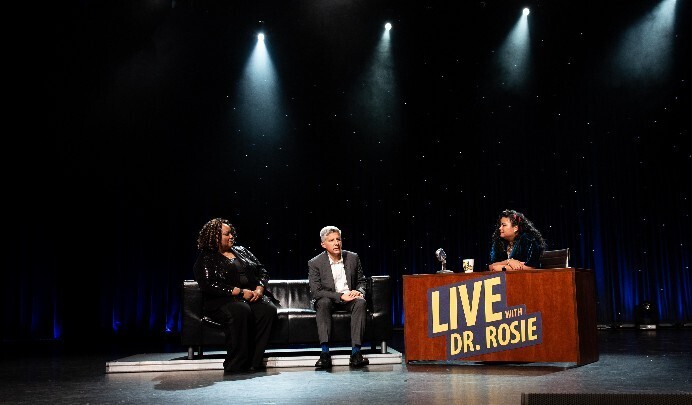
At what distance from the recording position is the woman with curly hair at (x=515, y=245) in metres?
4.93

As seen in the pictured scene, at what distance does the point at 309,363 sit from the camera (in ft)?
16.5

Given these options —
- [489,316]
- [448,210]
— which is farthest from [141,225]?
[489,316]

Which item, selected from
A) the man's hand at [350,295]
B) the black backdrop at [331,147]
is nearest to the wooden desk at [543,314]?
the man's hand at [350,295]

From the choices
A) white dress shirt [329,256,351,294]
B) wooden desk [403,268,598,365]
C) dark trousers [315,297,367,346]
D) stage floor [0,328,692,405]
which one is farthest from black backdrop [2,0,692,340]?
wooden desk [403,268,598,365]

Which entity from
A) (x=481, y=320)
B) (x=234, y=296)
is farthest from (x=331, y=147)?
(x=481, y=320)

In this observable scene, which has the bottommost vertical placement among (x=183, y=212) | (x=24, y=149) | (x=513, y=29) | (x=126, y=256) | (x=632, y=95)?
(x=126, y=256)

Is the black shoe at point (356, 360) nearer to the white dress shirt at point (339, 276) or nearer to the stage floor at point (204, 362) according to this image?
the stage floor at point (204, 362)

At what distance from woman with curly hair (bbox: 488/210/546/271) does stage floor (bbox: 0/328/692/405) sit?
71 cm

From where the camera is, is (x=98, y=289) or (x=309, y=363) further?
(x=98, y=289)

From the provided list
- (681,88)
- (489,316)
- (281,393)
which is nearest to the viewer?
(281,393)

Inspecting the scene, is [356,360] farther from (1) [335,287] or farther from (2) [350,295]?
(1) [335,287]

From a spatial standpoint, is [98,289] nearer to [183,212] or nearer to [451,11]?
[183,212]

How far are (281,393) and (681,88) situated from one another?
8352 mm

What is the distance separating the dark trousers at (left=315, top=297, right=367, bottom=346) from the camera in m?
5.01
